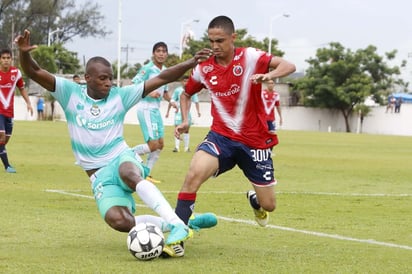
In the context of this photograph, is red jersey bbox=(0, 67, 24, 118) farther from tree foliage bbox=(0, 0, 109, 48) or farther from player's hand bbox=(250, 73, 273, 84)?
tree foliage bbox=(0, 0, 109, 48)

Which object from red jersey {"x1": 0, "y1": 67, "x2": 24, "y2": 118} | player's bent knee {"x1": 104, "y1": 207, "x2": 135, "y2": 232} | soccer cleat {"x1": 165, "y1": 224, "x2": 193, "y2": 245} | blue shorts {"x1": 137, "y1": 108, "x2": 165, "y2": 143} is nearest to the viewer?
soccer cleat {"x1": 165, "y1": 224, "x2": 193, "y2": 245}

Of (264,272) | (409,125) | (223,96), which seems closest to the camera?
(264,272)

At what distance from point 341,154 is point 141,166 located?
71.5ft

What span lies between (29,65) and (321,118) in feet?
234

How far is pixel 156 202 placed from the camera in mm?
7836

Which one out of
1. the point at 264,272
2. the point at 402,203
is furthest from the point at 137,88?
the point at 402,203

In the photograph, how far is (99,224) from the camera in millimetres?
10195

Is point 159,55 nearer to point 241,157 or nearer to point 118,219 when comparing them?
point 241,157

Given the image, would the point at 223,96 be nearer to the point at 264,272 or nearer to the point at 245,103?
the point at 245,103

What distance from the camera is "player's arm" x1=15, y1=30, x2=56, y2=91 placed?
821cm

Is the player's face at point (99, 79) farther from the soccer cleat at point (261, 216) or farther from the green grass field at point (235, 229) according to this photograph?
the soccer cleat at point (261, 216)

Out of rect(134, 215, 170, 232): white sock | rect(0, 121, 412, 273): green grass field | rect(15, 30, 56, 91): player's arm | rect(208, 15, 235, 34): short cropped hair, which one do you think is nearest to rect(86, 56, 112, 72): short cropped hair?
rect(15, 30, 56, 91): player's arm

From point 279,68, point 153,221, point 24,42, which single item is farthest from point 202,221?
point 24,42

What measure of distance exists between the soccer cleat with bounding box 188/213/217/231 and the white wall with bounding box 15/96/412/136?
61.1 metres
